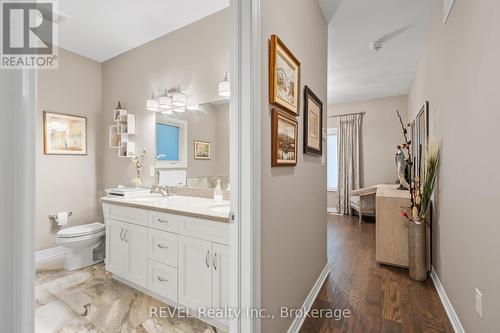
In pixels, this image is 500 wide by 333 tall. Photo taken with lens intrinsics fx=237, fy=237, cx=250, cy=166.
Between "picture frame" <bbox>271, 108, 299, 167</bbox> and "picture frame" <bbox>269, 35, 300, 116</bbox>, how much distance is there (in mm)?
62

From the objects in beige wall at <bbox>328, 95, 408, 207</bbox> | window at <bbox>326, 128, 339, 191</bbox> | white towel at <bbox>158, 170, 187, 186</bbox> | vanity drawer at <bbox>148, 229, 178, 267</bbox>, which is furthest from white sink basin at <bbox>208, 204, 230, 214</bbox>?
window at <bbox>326, 128, 339, 191</bbox>

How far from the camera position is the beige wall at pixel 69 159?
301cm

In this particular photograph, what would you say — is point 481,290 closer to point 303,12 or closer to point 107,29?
point 303,12

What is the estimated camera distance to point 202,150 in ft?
8.80

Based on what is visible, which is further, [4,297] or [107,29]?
[107,29]

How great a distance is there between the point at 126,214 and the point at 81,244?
0.83 metres

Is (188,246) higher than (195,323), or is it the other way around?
(188,246)

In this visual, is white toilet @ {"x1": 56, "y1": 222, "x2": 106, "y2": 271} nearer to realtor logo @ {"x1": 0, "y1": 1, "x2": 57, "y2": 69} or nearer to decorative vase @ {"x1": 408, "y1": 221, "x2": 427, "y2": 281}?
realtor logo @ {"x1": 0, "y1": 1, "x2": 57, "y2": 69}

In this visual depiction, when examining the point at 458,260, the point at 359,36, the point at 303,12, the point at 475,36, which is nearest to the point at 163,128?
the point at 303,12

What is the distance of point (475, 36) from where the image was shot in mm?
1403

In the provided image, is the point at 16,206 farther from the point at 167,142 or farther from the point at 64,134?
the point at 64,134

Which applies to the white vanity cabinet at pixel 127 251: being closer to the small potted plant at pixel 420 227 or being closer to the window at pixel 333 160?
the small potted plant at pixel 420 227

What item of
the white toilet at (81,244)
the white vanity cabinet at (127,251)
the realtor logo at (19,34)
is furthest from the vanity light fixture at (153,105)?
the realtor logo at (19,34)

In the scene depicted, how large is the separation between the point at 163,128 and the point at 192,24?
48.7 inches
